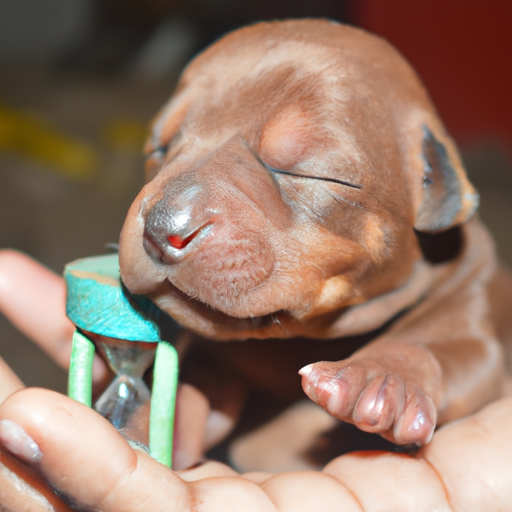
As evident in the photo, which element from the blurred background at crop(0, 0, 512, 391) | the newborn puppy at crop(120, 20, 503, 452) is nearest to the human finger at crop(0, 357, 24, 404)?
→ the newborn puppy at crop(120, 20, 503, 452)

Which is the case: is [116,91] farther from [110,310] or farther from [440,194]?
[110,310]

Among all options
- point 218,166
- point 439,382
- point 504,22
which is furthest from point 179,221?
point 504,22

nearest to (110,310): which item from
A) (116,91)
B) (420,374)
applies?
(420,374)

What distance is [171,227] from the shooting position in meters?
0.95

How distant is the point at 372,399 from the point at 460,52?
262 centimetres

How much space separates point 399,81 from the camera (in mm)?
1312

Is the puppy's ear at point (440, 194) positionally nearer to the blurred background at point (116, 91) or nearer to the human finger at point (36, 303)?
the human finger at point (36, 303)

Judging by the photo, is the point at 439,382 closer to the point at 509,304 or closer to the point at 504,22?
the point at 509,304

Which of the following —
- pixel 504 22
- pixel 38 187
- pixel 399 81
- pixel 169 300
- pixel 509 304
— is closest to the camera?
pixel 169 300

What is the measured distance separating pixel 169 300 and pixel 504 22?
8.26ft

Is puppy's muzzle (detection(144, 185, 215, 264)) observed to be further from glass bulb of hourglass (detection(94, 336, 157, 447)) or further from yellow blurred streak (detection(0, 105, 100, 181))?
yellow blurred streak (detection(0, 105, 100, 181))

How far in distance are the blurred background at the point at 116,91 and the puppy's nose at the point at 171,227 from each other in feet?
3.71

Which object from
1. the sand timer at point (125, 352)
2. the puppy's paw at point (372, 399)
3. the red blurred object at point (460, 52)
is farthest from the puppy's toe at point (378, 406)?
the red blurred object at point (460, 52)

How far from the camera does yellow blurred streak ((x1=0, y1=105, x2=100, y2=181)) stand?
11.8ft
